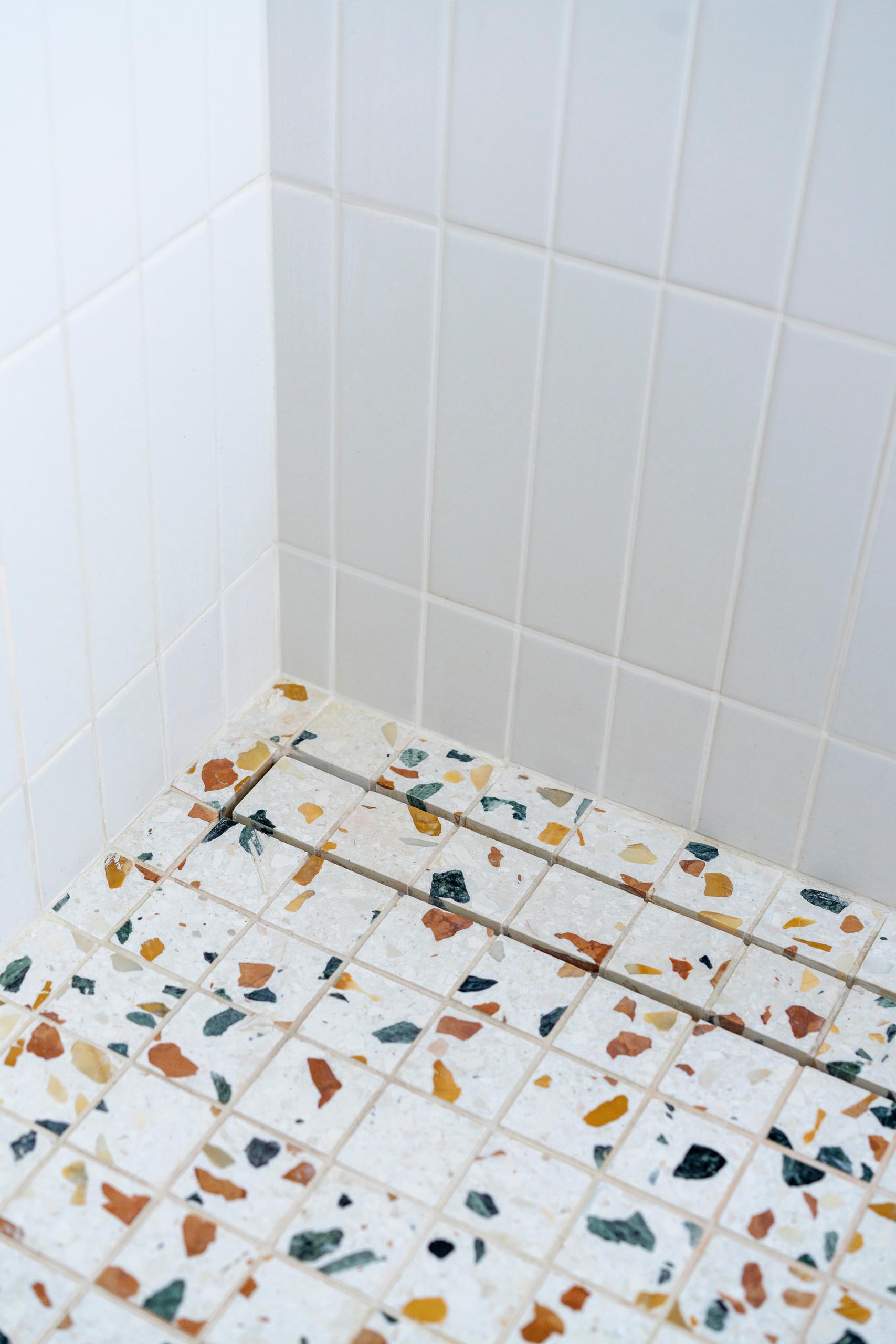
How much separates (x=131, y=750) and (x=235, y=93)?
58 cm

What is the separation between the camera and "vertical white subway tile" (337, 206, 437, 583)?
130 centimetres

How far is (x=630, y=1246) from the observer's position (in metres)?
1.13

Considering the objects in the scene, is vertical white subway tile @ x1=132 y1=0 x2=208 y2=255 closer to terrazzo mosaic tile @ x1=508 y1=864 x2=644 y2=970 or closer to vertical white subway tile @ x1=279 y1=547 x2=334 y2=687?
vertical white subway tile @ x1=279 y1=547 x2=334 y2=687

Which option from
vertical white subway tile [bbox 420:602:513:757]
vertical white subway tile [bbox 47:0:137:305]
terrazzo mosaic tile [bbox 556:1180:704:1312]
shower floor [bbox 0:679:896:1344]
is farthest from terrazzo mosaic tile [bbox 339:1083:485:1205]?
vertical white subway tile [bbox 47:0:137:305]

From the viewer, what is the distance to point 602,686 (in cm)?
144

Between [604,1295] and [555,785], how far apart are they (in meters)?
0.54

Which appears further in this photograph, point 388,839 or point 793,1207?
point 388,839

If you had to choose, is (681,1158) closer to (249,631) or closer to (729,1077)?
(729,1077)

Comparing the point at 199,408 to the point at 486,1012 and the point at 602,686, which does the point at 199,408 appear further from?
the point at 486,1012

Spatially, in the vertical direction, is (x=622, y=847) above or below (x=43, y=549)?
below

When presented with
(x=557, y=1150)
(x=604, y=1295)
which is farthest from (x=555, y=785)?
(x=604, y=1295)

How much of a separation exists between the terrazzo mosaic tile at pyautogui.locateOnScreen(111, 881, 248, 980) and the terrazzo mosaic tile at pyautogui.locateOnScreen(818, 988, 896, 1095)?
20.6 inches

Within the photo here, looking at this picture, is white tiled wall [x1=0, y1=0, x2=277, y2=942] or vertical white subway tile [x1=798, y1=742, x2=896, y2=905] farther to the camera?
vertical white subway tile [x1=798, y1=742, x2=896, y2=905]

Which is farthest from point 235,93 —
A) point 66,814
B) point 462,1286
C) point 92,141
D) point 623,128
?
point 462,1286
